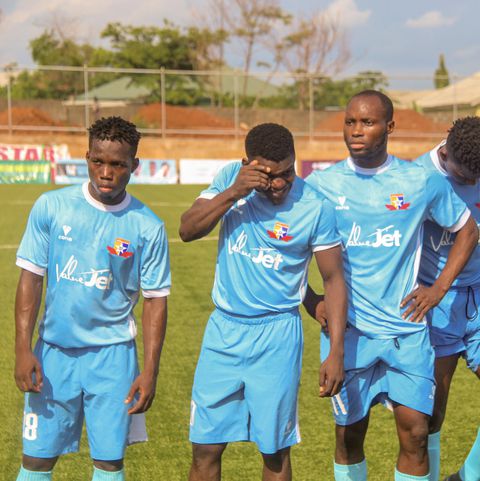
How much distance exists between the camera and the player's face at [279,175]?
3.61m

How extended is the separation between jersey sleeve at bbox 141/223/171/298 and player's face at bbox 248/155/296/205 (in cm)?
57

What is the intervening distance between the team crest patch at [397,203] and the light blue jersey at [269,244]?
1.31 ft

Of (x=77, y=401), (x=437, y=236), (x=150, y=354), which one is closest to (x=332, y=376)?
(x=150, y=354)

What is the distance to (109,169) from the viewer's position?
365 cm

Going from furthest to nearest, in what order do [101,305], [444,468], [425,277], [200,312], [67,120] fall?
[67,120] < [200,312] < [444,468] < [425,277] < [101,305]

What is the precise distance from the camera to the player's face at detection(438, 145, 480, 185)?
427 centimetres

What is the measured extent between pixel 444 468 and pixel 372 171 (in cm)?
222

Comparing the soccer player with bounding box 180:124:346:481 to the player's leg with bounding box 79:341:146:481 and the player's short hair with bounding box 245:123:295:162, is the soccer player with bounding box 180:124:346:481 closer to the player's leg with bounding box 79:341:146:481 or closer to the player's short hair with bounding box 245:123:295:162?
the player's short hair with bounding box 245:123:295:162

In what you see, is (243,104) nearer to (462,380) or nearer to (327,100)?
(327,100)

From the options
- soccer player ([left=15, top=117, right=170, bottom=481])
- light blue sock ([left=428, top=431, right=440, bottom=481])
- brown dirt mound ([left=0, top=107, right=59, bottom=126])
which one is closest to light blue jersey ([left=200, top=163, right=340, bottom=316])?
soccer player ([left=15, top=117, right=170, bottom=481])

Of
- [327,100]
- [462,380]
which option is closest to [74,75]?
[327,100]

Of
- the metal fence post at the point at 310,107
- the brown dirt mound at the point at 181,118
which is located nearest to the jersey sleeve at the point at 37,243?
the metal fence post at the point at 310,107

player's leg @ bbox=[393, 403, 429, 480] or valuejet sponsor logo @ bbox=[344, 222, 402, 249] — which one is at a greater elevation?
valuejet sponsor logo @ bbox=[344, 222, 402, 249]

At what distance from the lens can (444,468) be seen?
508 cm
